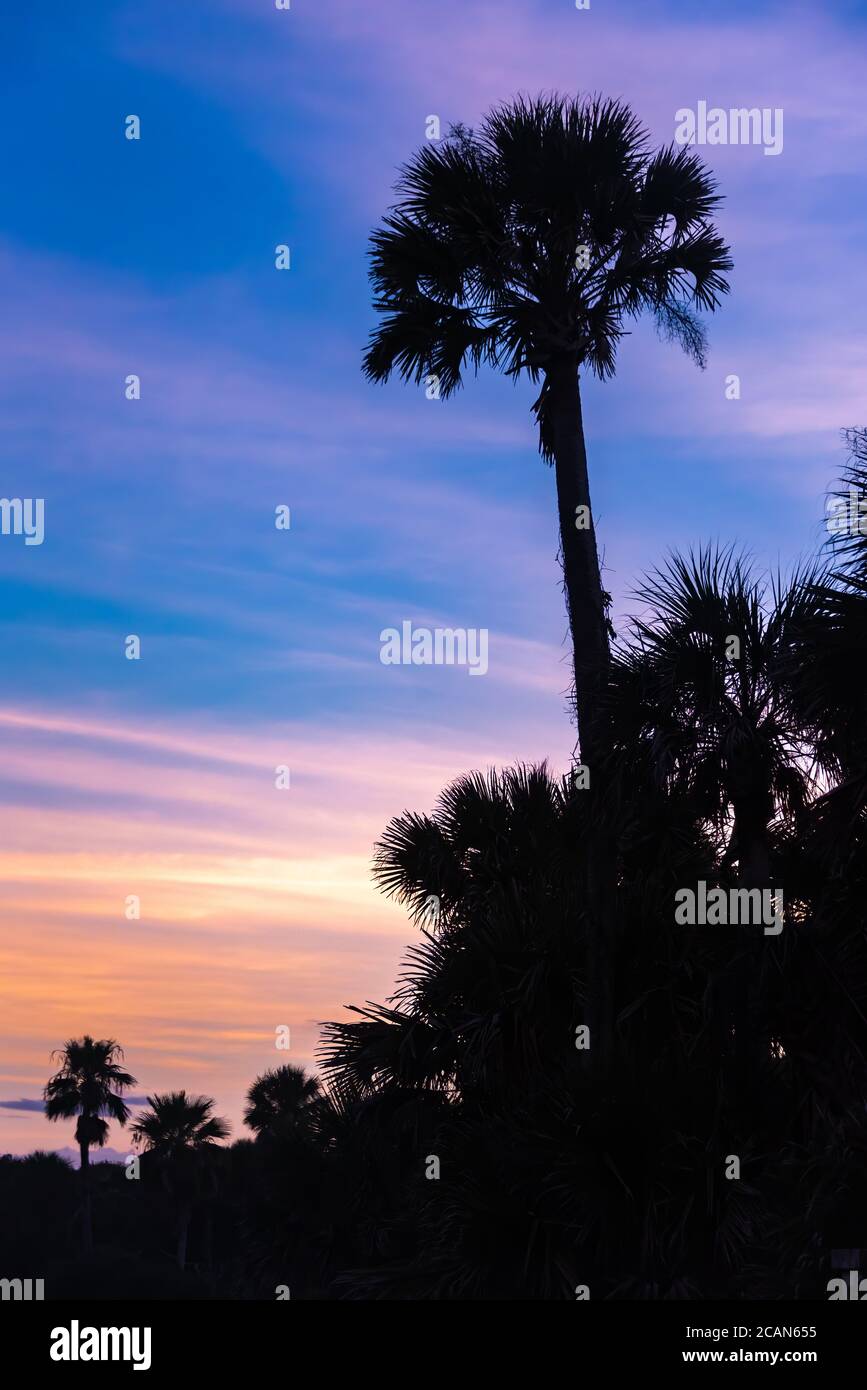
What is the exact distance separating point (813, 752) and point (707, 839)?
211 cm

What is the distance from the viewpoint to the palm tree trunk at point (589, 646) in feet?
49.2

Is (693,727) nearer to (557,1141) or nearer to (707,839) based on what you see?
(707,839)

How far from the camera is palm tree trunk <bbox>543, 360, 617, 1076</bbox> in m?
15.0

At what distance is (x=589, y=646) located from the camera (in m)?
16.9

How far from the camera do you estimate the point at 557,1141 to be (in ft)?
42.9

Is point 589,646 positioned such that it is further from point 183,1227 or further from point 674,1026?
point 183,1227

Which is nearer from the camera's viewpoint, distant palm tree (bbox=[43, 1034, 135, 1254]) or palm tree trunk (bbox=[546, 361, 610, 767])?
palm tree trunk (bbox=[546, 361, 610, 767])
